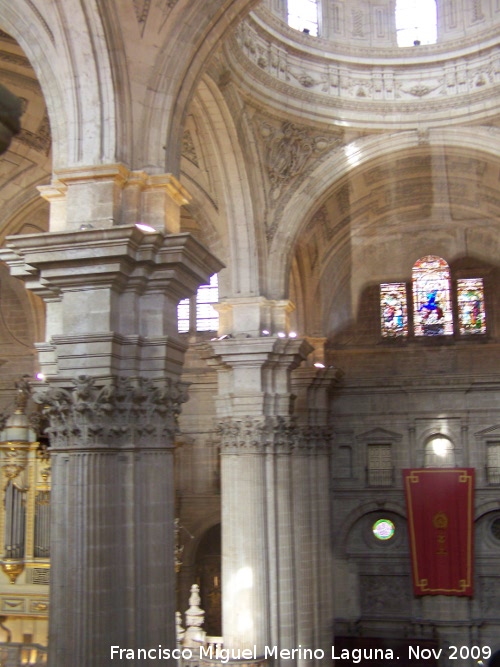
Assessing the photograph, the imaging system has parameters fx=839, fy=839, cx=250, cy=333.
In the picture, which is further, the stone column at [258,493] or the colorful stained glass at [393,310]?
the colorful stained glass at [393,310]

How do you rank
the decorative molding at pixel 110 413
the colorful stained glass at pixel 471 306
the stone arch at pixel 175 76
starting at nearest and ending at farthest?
the decorative molding at pixel 110 413 < the stone arch at pixel 175 76 < the colorful stained glass at pixel 471 306

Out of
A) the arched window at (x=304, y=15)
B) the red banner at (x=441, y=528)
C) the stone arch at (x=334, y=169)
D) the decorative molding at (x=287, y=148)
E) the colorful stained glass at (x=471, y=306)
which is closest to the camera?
the decorative molding at (x=287, y=148)

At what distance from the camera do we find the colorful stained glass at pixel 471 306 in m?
23.6

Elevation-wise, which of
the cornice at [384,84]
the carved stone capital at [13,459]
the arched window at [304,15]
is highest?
the arched window at [304,15]

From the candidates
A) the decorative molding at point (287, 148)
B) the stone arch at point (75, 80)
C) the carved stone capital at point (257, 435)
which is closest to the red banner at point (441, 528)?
the carved stone capital at point (257, 435)

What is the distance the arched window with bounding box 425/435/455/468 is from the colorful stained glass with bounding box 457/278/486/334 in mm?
3132

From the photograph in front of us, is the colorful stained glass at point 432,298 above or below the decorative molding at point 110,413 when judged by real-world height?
above

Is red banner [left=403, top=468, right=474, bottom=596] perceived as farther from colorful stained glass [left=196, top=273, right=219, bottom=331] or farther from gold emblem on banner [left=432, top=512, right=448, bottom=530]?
colorful stained glass [left=196, top=273, right=219, bottom=331]

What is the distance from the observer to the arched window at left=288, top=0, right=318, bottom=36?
17734 millimetres

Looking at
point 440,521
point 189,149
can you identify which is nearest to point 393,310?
point 440,521

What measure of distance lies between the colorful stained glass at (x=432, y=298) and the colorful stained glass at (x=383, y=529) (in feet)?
17.7

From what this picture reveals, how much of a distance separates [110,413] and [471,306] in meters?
17.3

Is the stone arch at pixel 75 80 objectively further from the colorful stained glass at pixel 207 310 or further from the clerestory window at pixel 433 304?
the clerestory window at pixel 433 304

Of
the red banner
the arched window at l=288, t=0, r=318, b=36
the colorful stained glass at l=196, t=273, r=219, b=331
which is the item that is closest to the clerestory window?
the red banner
